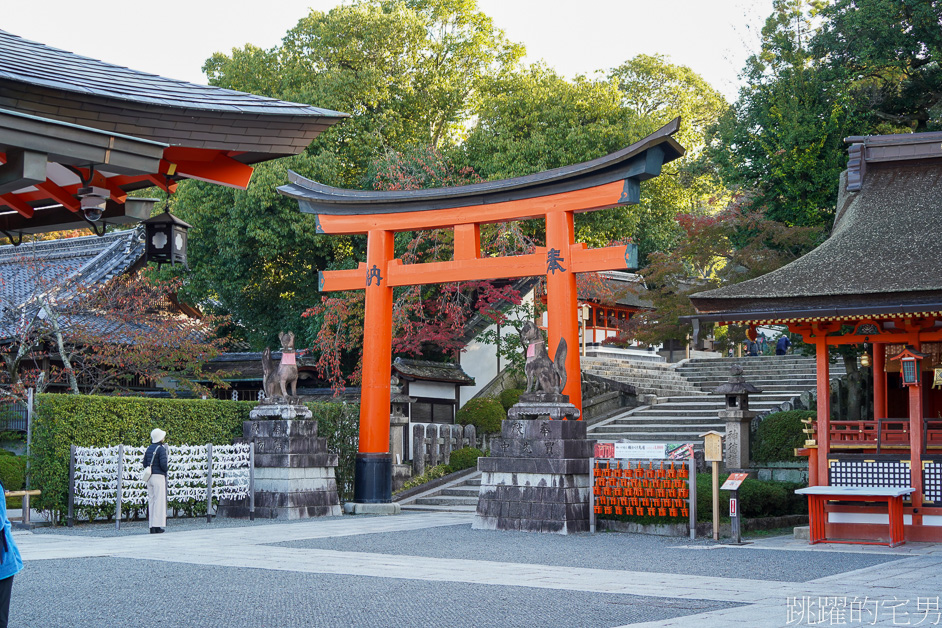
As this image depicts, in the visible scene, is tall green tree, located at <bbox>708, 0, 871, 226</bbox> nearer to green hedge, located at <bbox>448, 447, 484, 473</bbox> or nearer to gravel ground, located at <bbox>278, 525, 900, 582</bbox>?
green hedge, located at <bbox>448, 447, 484, 473</bbox>

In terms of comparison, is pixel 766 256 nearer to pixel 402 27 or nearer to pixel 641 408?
pixel 641 408

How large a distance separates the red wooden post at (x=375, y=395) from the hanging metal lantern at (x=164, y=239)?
31.5ft

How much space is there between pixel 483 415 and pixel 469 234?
25.4ft

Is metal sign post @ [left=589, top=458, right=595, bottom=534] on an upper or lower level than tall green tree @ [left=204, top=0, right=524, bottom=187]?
lower

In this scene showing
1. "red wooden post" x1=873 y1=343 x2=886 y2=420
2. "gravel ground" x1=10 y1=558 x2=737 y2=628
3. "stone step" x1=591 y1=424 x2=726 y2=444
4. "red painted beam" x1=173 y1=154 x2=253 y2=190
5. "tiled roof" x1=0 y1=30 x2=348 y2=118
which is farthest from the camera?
"stone step" x1=591 y1=424 x2=726 y2=444

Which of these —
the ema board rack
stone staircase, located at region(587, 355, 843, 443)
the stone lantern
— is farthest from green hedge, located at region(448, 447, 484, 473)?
the ema board rack

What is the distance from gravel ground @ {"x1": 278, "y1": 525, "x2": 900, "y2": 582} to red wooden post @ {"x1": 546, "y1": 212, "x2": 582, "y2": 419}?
2.82 m

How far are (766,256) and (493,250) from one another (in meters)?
6.98

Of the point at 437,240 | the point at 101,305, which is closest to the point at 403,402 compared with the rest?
the point at 437,240

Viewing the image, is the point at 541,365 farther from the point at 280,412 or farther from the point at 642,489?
the point at 280,412

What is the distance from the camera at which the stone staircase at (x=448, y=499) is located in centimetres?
1930

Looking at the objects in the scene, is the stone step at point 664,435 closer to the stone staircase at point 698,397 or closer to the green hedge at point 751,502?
the stone staircase at point 698,397

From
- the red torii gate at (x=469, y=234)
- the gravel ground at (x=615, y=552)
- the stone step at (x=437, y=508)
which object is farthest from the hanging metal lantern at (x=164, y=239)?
the stone step at (x=437, y=508)

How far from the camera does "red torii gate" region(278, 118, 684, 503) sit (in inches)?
632
